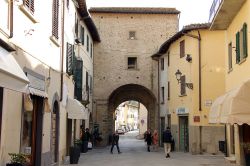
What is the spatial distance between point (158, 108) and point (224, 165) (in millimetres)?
19024

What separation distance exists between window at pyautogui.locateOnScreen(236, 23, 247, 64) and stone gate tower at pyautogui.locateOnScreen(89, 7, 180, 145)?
67.7 feet

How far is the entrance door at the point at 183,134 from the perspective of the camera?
100 feet

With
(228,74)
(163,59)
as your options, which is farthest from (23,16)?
(163,59)

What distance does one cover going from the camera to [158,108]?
129 feet

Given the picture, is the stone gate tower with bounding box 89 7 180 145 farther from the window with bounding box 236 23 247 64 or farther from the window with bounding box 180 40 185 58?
the window with bounding box 236 23 247 64

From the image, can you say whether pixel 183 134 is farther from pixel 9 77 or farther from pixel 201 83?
pixel 9 77

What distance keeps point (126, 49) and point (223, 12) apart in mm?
21303

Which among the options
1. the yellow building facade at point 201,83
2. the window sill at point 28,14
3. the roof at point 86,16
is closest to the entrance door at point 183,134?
the yellow building facade at point 201,83

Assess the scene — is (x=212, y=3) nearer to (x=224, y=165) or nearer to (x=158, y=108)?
(x=224, y=165)

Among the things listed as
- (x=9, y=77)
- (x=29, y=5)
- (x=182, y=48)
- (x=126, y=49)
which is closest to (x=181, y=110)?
(x=182, y=48)

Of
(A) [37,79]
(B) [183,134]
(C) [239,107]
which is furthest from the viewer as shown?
(B) [183,134]

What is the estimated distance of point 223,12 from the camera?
1825 centimetres

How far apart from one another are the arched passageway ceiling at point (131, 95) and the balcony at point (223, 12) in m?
21.0

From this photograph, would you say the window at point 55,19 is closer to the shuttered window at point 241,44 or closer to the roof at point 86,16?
the roof at point 86,16
